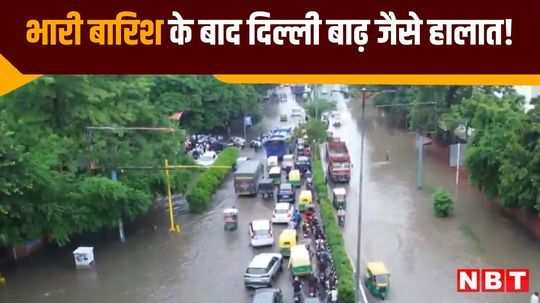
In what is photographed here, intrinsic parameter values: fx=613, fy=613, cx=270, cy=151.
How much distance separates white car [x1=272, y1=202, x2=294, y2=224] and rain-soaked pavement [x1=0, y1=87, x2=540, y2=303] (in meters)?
0.84

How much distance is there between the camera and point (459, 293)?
1661 cm

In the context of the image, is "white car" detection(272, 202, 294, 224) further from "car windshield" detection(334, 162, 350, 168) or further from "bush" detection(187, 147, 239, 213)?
"car windshield" detection(334, 162, 350, 168)

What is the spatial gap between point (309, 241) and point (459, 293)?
A: 19.1 feet

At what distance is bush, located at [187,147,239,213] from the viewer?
1001 inches

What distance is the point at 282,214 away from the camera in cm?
2345

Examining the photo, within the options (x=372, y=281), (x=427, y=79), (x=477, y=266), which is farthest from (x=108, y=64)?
(x=477, y=266)

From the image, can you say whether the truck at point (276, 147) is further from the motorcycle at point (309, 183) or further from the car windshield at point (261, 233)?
the car windshield at point (261, 233)

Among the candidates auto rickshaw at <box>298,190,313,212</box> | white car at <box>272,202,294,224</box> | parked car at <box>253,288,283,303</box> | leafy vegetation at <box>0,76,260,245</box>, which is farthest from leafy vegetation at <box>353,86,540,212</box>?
leafy vegetation at <box>0,76,260,245</box>

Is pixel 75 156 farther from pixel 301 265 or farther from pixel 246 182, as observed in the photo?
pixel 301 265

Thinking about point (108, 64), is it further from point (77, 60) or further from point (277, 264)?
point (277, 264)

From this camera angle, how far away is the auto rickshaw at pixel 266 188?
26828mm

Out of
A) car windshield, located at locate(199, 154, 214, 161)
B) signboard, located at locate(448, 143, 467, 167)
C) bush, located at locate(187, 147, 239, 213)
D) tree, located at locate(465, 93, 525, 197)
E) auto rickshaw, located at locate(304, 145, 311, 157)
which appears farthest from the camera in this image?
auto rickshaw, located at locate(304, 145, 311, 157)

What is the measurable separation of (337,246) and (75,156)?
9.49 metres

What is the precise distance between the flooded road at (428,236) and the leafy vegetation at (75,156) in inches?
308
